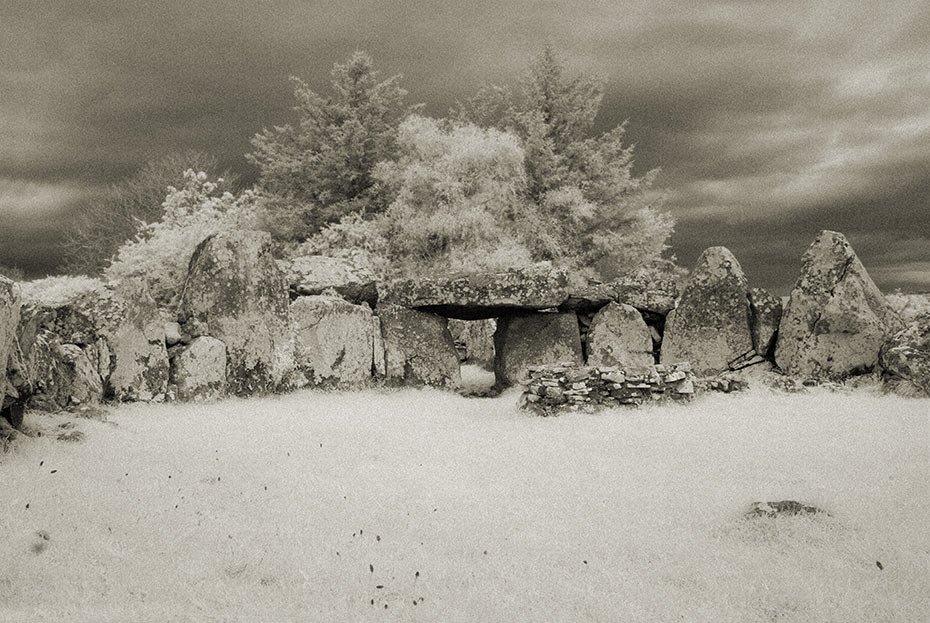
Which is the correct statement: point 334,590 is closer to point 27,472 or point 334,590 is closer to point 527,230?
point 27,472

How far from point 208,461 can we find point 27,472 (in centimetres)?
188

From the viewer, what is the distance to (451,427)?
1179cm

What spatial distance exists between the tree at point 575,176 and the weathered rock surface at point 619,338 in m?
11.6

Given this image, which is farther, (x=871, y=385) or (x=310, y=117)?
(x=310, y=117)

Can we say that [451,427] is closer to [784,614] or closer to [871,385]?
[784,614]

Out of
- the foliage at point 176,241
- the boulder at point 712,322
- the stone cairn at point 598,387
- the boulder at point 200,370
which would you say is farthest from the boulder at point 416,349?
the foliage at point 176,241

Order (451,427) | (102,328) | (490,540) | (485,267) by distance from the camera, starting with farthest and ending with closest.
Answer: (485,267), (102,328), (451,427), (490,540)

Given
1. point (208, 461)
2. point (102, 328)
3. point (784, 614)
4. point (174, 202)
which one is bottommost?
point (784, 614)

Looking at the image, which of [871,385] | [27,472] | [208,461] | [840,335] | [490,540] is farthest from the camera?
[840,335]

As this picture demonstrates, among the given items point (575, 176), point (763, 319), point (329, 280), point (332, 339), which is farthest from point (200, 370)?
point (575, 176)

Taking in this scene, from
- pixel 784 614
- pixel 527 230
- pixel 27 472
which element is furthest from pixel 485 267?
pixel 784 614

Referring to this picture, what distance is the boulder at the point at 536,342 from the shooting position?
16391 millimetres

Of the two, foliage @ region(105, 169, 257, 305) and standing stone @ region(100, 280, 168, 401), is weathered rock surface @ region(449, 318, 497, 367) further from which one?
standing stone @ region(100, 280, 168, 401)

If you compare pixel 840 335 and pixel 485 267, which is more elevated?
pixel 485 267
